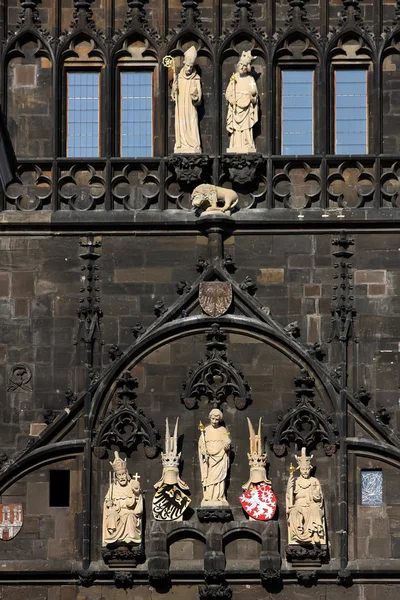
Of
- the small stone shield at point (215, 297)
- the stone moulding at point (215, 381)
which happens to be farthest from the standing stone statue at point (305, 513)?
the small stone shield at point (215, 297)

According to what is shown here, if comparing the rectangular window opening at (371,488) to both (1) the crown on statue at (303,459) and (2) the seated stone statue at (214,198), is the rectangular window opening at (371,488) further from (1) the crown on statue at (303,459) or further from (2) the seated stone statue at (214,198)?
(2) the seated stone statue at (214,198)

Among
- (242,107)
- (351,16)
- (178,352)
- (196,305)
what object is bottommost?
(178,352)

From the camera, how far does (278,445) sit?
1459 inches

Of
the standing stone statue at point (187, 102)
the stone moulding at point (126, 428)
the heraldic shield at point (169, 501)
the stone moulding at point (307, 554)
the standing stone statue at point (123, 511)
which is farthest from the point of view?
the standing stone statue at point (187, 102)

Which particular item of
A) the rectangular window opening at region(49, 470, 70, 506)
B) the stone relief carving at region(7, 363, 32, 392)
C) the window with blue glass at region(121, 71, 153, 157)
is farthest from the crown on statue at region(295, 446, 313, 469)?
the window with blue glass at region(121, 71, 153, 157)

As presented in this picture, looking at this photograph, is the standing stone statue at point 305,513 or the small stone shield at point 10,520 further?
the small stone shield at point 10,520

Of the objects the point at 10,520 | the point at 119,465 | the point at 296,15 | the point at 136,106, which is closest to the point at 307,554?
the point at 119,465

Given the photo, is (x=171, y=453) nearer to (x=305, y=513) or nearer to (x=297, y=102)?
(x=305, y=513)

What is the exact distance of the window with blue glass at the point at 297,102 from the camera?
38062 mm

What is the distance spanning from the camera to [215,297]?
37.3m

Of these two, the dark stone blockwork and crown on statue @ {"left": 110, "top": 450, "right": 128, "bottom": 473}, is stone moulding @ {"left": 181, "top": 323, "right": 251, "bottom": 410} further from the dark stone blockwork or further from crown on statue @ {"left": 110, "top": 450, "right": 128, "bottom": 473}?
crown on statue @ {"left": 110, "top": 450, "right": 128, "bottom": 473}

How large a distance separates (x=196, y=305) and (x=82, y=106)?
9.73 ft

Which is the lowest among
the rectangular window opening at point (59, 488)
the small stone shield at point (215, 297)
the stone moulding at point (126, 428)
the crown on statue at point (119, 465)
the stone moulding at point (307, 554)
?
the stone moulding at point (307, 554)

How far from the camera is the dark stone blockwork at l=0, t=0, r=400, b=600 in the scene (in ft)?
121
